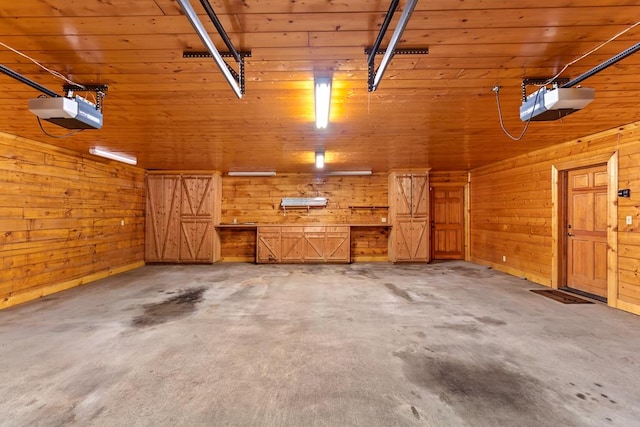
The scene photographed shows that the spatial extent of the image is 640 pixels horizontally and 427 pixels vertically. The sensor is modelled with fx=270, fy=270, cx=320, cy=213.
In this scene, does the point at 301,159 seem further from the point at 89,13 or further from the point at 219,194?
the point at 89,13

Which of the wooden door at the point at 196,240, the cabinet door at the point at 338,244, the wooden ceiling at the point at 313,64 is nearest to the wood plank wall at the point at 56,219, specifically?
the wooden ceiling at the point at 313,64

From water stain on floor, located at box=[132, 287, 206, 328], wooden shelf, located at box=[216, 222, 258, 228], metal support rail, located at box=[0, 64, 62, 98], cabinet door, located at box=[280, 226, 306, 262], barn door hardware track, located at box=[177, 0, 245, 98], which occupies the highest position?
barn door hardware track, located at box=[177, 0, 245, 98]

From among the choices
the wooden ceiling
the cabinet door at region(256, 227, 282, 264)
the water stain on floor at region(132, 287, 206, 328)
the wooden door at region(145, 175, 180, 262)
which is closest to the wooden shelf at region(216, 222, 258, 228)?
the cabinet door at region(256, 227, 282, 264)

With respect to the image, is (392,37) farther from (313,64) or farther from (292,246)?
(292,246)

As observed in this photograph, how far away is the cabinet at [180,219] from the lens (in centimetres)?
741

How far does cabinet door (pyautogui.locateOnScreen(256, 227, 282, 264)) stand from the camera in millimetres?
7583

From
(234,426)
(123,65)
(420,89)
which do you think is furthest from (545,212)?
(123,65)

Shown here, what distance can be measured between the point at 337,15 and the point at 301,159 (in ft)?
14.7

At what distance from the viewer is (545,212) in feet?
17.3

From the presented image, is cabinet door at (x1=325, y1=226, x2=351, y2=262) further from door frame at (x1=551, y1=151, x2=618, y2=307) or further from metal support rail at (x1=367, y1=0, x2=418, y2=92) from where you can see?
metal support rail at (x1=367, y1=0, x2=418, y2=92)

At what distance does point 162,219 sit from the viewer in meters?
7.45

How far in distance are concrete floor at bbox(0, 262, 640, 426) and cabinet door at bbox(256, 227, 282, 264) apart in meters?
3.04

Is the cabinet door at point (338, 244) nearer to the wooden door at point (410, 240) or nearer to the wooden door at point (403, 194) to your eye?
the wooden door at point (410, 240)

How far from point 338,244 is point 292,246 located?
4.23 ft
